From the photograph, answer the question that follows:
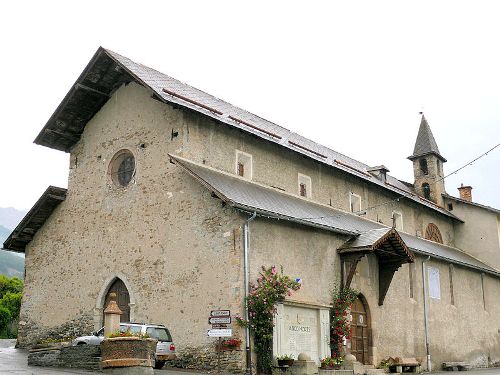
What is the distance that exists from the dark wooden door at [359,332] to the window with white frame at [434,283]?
579cm

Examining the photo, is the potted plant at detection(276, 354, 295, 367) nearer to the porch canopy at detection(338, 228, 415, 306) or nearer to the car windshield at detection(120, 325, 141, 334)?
the car windshield at detection(120, 325, 141, 334)

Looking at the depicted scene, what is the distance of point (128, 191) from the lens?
2480 centimetres

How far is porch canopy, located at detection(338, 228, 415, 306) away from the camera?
935 inches

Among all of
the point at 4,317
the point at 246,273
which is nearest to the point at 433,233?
the point at 246,273

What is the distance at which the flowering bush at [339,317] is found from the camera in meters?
22.7

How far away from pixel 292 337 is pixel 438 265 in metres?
12.7

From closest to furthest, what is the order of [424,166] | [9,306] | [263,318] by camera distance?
[263,318], [424,166], [9,306]

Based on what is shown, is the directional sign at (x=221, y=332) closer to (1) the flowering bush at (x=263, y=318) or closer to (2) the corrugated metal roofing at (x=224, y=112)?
(1) the flowering bush at (x=263, y=318)

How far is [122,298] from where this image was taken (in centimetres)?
2362

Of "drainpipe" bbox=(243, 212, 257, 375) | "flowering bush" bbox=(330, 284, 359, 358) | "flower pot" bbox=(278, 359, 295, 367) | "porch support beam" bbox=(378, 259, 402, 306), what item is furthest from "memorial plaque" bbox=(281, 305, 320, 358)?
"porch support beam" bbox=(378, 259, 402, 306)

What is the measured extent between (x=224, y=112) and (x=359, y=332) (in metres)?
10.5

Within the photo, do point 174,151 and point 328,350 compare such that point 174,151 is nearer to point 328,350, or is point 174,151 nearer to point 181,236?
point 181,236

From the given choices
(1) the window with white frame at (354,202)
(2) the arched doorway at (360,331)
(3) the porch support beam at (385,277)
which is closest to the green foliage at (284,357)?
(2) the arched doorway at (360,331)

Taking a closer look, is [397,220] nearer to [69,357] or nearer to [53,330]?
[53,330]
